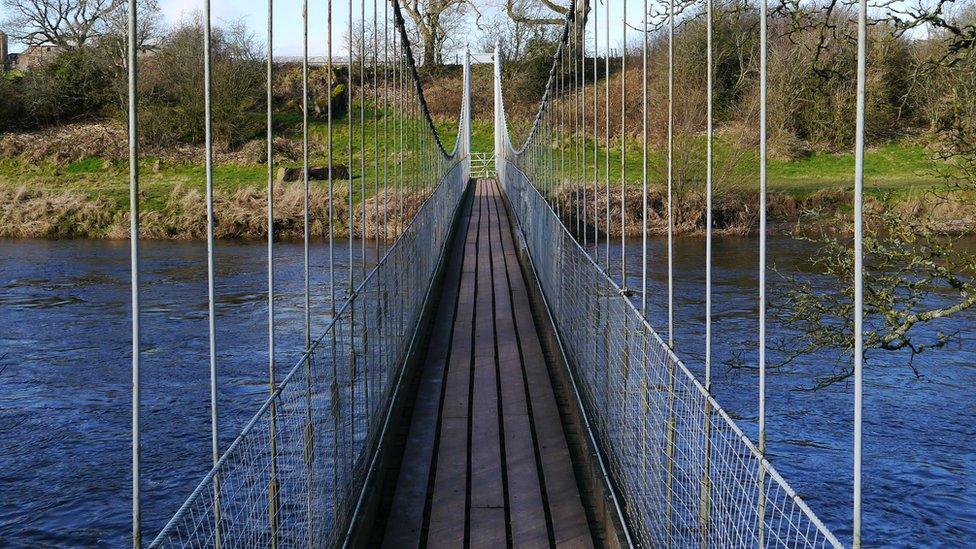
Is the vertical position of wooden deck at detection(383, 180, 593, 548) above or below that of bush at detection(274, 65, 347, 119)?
below

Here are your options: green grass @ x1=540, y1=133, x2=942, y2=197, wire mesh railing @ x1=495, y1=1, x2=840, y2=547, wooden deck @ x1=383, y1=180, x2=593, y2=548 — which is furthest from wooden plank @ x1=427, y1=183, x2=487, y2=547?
green grass @ x1=540, y1=133, x2=942, y2=197

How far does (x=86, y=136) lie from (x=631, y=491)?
24802mm

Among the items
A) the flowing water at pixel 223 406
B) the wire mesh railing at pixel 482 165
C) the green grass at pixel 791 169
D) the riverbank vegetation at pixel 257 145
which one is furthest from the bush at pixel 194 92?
the wire mesh railing at pixel 482 165

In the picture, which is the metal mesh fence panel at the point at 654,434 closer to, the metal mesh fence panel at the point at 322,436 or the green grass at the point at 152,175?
the metal mesh fence panel at the point at 322,436

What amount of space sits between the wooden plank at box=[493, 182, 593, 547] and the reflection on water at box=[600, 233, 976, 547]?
166 centimetres

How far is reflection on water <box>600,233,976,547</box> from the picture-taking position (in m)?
6.13

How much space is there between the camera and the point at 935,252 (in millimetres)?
5703

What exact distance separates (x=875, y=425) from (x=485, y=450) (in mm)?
4022

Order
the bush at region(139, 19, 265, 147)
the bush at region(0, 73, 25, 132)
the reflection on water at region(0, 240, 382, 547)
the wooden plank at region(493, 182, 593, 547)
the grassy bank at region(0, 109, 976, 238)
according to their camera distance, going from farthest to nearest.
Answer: the bush at region(0, 73, 25, 132)
the grassy bank at region(0, 109, 976, 238)
the bush at region(139, 19, 265, 147)
the reflection on water at region(0, 240, 382, 547)
the wooden plank at region(493, 182, 593, 547)

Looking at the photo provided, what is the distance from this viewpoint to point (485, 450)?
478cm

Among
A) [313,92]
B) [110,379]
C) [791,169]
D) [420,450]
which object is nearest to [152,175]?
[313,92]

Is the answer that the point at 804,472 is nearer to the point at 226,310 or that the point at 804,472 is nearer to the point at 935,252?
the point at 935,252

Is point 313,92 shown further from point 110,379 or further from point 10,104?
point 110,379

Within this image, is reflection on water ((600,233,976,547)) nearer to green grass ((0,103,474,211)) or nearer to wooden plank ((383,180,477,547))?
wooden plank ((383,180,477,547))
